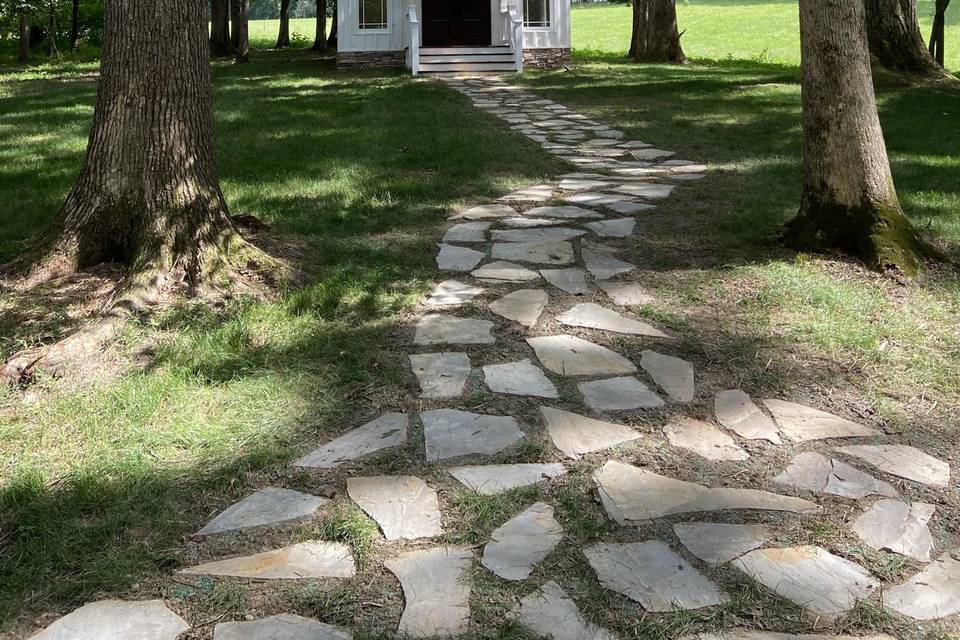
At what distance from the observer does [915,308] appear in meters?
4.51

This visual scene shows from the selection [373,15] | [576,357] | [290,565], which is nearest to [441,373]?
[576,357]

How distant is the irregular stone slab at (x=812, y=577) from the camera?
2348mm

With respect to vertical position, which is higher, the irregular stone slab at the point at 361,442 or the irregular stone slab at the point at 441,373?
the irregular stone slab at the point at 441,373

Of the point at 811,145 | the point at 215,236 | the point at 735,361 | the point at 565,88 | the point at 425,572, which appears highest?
the point at 565,88

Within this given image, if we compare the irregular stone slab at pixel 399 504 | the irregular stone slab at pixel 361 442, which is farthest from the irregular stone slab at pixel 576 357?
the irregular stone slab at pixel 399 504

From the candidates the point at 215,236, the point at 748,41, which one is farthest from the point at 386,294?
the point at 748,41

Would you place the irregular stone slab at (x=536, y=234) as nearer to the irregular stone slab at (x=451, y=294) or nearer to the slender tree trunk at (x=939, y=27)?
the irregular stone slab at (x=451, y=294)

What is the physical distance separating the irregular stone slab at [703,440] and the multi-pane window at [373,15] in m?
19.0

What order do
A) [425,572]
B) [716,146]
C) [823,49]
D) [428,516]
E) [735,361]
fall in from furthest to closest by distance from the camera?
1. [716,146]
2. [823,49]
3. [735,361]
4. [428,516]
5. [425,572]

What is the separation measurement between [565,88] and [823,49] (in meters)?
10.8

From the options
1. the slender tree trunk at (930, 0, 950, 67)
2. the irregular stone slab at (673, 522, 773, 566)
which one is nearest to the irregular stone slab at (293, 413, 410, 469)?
the irregular stone slab at (673, 522, 773, 566)

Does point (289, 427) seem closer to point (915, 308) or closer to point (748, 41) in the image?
point (915, 308)

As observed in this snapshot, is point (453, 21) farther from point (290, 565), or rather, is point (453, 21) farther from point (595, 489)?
point (290, 565)

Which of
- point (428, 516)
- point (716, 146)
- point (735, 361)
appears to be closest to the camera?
point (428, 516)
